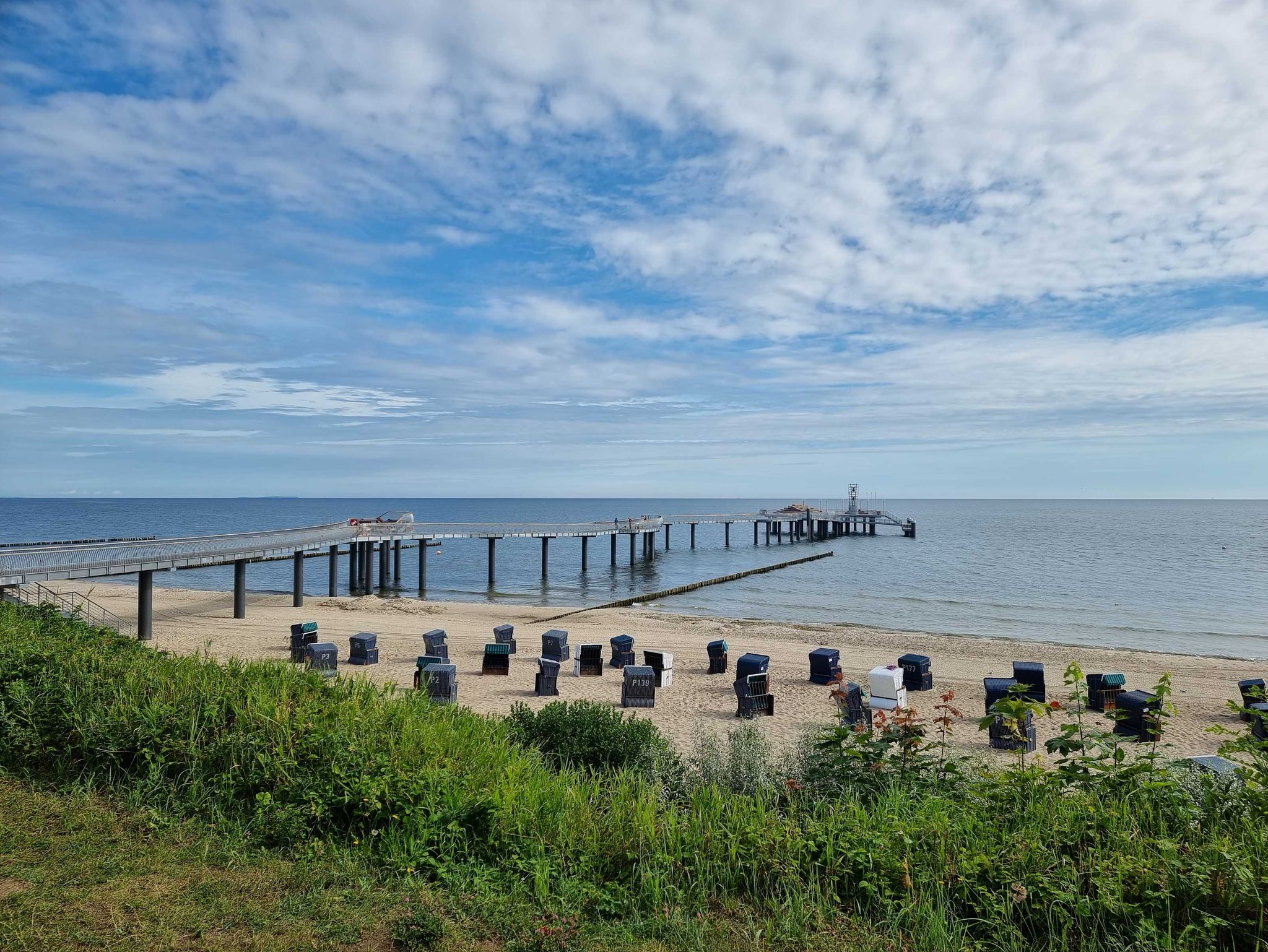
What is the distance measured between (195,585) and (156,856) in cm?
4111

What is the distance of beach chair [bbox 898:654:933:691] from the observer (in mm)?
15336

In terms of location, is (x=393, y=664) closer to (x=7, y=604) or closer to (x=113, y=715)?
(x=7, y=604)

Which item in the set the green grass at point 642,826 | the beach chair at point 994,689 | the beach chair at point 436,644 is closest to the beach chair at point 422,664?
the beach chair at point 436,644

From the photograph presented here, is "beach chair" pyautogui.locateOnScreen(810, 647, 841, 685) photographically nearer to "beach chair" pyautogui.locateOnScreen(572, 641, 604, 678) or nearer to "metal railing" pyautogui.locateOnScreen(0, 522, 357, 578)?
"beach chair" pyautogui.locateOnScreen(572, 641, 604, 678)

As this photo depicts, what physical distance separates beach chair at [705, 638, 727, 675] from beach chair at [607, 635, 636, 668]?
1844mm

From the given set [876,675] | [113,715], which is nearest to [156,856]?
[113,715]

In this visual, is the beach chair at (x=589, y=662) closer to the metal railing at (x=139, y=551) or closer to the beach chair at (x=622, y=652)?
the beach chair at (x=622, y=652)

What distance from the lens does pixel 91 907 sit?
147 inches

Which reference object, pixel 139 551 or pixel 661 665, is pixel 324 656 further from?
pixel 139 551

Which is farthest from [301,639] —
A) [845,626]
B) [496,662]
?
[845,626]

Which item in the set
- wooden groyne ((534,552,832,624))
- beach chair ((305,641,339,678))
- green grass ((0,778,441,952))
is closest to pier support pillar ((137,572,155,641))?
beach chair ((305,641,339,678))

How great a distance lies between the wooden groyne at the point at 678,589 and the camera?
28.5 meters

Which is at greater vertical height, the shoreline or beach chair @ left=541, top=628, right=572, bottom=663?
beach chair @ left=541, top=628, right=572, bottom=663

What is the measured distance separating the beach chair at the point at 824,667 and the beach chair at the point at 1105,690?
465 cm
